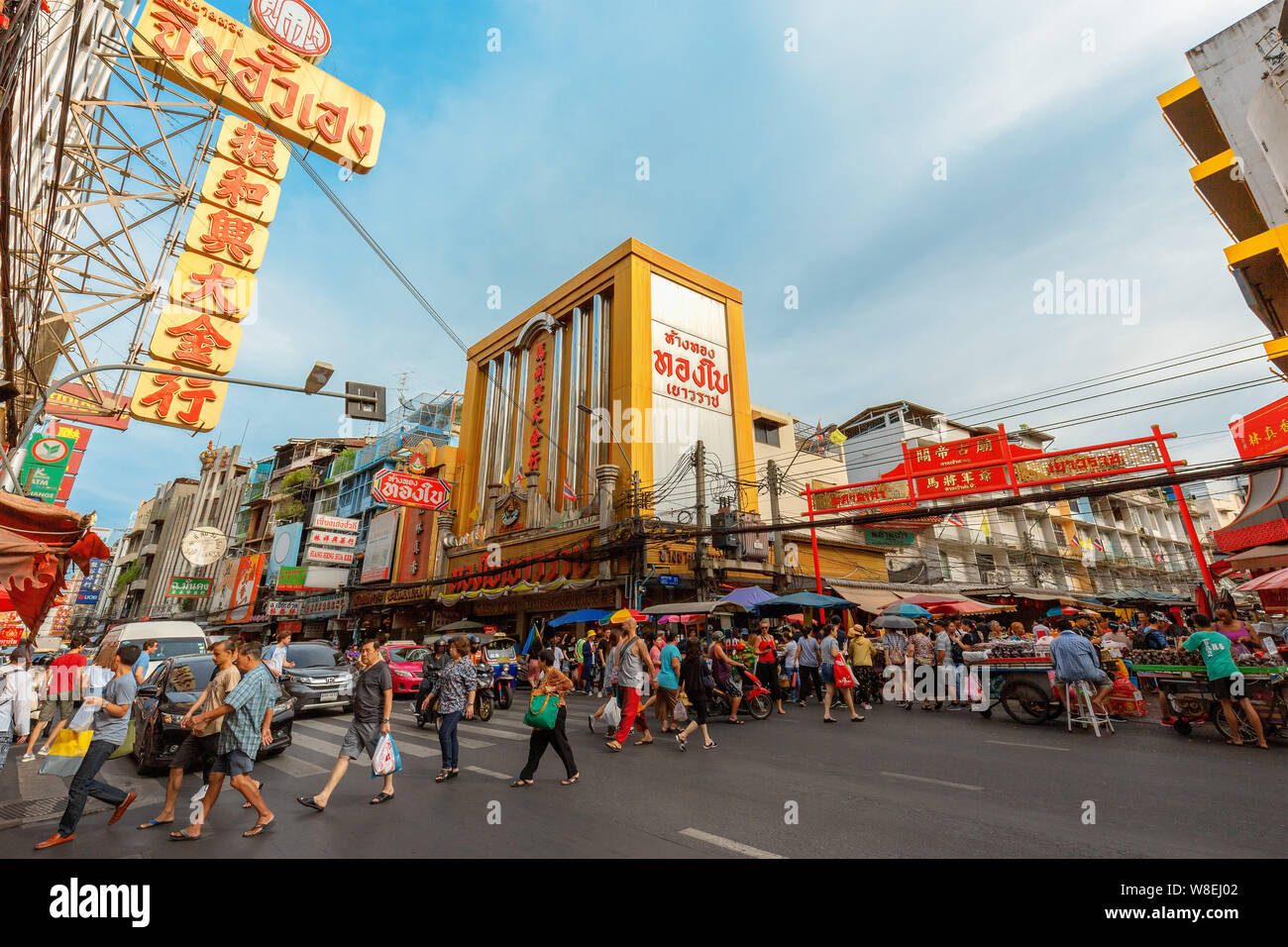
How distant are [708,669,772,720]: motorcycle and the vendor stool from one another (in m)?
5.36

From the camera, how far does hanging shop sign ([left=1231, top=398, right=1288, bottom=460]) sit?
16125 millimetres

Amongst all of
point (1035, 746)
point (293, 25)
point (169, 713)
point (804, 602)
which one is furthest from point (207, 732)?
point (293, 25)

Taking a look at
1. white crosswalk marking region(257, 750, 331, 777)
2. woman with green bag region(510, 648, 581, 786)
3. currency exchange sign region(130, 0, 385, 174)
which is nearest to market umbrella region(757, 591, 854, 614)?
woman with green bag region(510, 648, 581, 786)

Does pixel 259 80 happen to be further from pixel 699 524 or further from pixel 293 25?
pixel 699 524

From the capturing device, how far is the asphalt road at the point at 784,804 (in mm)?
4734

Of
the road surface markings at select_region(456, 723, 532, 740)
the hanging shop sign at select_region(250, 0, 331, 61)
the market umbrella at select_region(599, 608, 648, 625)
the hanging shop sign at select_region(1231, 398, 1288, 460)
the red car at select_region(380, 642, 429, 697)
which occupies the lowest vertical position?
the road surface markings at select_region(456, 723, 532, 740)

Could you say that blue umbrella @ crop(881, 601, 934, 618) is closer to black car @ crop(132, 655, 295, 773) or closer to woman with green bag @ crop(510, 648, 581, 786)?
woman with green bag @ crop(510, 648, 581, 786)

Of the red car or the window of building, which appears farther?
the window of building

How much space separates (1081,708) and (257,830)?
12150mm

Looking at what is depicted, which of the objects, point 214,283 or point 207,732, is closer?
point 207,732

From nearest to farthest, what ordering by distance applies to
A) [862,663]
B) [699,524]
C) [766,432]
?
1. [862,663]
2. [699,524]
3. [766,432]

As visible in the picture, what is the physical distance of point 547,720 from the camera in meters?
6.84
